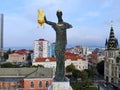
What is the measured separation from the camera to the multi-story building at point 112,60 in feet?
174

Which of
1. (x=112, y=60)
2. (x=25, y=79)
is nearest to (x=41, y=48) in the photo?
(x=112, y=60)

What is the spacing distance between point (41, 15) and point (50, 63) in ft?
218

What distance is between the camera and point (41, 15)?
7148 mm

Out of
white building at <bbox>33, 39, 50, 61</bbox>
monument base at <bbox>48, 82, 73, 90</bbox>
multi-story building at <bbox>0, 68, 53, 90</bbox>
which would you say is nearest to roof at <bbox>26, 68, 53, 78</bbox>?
multi-story building at <bbox>0, 68, 53, 90</bbox>

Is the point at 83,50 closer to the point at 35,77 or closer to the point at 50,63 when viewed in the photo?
the point at 50,63

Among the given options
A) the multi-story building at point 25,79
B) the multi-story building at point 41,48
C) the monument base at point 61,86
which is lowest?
the multi-story building at point 25,79

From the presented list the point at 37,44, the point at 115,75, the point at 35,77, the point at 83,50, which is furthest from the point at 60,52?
the point at 83,50

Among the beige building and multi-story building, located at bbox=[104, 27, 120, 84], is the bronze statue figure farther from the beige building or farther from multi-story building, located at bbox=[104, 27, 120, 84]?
the beige building

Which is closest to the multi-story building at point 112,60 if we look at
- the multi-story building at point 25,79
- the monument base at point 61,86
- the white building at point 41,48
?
the multi-story building at point 25,79

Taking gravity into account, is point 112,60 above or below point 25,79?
above

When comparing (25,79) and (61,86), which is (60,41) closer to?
(61,86)

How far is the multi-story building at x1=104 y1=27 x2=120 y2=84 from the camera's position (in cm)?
5310

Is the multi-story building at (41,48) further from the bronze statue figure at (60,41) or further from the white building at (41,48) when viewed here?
the bronze statue figure at (60,41)

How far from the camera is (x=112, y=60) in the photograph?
56.2 m
